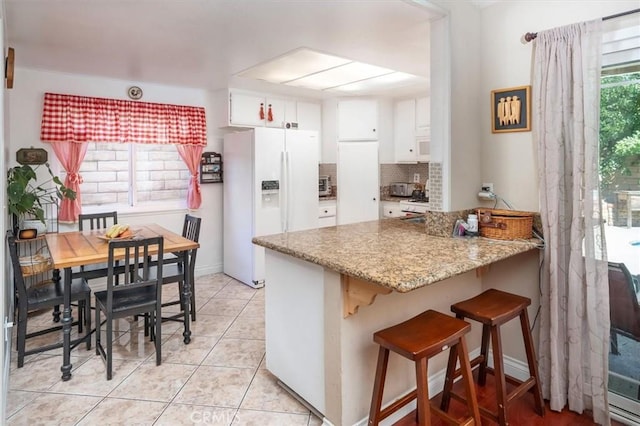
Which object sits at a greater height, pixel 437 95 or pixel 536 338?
pixel 437 95

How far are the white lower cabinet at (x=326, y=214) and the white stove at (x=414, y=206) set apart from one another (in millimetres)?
904

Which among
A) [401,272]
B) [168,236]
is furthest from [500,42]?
[168,236]

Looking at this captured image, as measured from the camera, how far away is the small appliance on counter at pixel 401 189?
5.52 metres

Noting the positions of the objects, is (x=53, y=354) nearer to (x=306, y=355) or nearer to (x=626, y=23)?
(x=306, y=355)

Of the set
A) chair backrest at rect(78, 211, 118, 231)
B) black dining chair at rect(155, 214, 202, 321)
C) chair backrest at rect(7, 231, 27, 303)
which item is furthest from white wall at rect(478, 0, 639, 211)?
chair backrest at rect(78, 211, 118, 231)

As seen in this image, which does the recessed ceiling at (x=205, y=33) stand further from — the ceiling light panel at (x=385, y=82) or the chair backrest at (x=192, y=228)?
the chair backrest at (x=192, y=228)

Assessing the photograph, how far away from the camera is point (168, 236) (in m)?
3.28

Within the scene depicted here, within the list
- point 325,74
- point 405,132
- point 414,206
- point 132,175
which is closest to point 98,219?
point 132,175

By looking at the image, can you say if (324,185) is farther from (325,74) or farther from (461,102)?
(461,102)

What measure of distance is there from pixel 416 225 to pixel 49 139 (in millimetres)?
3505

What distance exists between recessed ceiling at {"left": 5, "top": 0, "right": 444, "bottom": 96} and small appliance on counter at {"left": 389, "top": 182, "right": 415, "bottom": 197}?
2.01 meters

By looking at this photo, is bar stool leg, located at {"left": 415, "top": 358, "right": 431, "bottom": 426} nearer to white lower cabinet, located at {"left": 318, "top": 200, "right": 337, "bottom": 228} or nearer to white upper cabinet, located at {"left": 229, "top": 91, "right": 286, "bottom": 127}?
white lower cabinet, located at {"left": 318, "top": 200, "right": 337, "bottom": 228}

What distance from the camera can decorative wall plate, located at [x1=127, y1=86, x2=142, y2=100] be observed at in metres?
4.25

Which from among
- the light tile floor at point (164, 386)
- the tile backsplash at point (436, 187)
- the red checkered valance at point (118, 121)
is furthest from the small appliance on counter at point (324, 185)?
the tile backsplash at point (436, 187)
